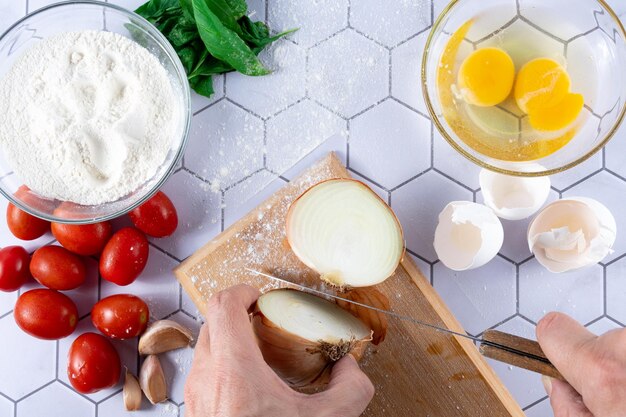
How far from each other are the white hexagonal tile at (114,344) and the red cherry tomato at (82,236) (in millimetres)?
136

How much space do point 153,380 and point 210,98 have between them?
479 mm

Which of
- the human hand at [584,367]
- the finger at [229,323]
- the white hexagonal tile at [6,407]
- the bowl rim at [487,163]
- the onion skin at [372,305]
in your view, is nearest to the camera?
the human hand at [584,367]

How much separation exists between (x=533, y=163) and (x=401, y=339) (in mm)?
344

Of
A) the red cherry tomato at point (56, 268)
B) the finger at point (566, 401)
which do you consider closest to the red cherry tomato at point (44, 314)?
the red cherry tomato at point (56, 268)

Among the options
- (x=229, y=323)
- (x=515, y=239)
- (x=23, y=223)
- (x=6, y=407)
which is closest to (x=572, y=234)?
(x=515, y=239)

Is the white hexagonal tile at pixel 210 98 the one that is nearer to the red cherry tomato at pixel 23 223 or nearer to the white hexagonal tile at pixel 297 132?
the white hexagonal tile at pixel 297 132

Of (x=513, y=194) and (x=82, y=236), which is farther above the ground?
(x=513, y=194)

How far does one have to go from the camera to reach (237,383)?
2.80 ft

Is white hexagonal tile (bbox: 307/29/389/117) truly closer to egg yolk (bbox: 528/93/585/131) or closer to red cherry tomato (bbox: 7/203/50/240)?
egg yolk (bbox: 528/93/585/131)

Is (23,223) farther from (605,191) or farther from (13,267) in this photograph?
(605,191)

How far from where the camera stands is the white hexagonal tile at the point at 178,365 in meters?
1.19

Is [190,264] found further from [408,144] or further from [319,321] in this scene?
[408,144]

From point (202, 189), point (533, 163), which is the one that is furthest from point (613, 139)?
point (202, 189)

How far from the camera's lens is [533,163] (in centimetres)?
106
